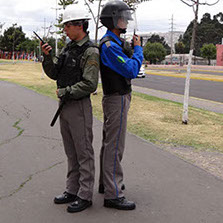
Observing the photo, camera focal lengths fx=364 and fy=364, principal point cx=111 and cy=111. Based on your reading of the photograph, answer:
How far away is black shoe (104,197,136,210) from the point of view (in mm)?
3301

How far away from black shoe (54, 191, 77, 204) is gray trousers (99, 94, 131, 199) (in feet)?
1.13

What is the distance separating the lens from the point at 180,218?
3.14 m

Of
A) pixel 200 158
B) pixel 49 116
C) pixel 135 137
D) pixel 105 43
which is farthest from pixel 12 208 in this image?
pixel 49 116

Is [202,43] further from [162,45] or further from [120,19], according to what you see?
[120,19]

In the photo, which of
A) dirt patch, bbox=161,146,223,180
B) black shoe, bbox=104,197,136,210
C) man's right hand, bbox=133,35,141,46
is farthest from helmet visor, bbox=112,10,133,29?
dirt patch, bbox=161,146,223,180

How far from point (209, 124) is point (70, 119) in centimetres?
540

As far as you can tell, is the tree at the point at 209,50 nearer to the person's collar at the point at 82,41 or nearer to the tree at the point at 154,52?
the tree at the point at 154,52

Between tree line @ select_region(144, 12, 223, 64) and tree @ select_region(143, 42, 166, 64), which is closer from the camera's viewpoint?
tree line @ select_region(144, 12, 223, 64)

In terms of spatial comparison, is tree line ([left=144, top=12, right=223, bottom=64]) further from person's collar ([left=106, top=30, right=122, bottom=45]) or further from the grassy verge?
person's collar ([left=106, top=30, right=122, bottom=45])

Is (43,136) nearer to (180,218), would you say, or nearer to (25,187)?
(25,187)

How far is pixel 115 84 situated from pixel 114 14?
619mm

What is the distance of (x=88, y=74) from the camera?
309cm

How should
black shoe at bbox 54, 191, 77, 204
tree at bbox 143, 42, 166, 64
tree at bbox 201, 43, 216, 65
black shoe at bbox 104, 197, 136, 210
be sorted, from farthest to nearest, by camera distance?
tree at bbox 143, 42, 166, 64
tree at bbox 201, 43, 216, 65
black shoe at bbox 54, 191, 77, 204
black shoe at bbox 104, 197, 136, 210

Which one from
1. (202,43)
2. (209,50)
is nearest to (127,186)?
(209,50)
